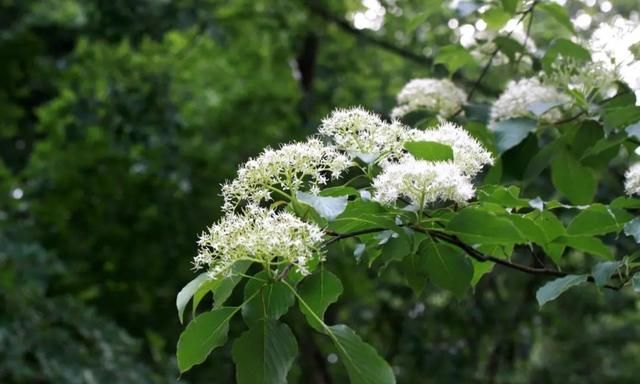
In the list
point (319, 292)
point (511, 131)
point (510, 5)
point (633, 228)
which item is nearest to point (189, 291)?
point (319, 292)

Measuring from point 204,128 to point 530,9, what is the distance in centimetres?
416

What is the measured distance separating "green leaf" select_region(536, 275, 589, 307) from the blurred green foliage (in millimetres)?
3230

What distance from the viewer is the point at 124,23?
4.89m

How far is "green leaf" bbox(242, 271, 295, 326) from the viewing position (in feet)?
3.98

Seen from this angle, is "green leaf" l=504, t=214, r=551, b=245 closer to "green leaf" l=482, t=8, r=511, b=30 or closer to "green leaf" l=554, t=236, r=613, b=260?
"green leaf" l=554, t=236, r=613, b=260

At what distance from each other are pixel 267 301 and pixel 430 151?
319 mm

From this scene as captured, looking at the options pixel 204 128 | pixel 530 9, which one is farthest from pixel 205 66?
pixel 530 9

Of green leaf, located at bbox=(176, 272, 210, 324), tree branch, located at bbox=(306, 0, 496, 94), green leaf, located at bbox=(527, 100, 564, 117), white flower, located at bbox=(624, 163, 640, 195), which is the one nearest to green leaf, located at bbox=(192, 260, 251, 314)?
green leaf, located at bbox=(176, 272, 210, 324)

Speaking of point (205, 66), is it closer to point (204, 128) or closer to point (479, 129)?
point (204, 128)

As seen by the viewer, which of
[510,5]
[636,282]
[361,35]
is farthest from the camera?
[361,35]

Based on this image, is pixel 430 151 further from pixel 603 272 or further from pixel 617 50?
pixel 617 50

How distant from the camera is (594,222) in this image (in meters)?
1.42

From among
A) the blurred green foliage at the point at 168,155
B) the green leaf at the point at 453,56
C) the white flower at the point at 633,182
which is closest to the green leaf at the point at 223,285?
the white flower at the point at 633,182

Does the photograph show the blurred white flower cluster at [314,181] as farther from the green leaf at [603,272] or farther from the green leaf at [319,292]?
the green leaf at [603,272]
